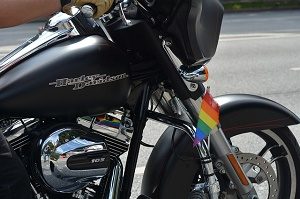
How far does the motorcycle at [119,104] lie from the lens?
6.62 ft

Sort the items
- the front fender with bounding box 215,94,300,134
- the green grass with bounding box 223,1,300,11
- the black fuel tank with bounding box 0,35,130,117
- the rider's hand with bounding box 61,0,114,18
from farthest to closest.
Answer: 1. the green grass with bounding box 223,1,300,11
2. the front fender with bounding box 215,94,300,134
3. the black fuel tank with bounding box 0,35,130,117
4. the rider's hand with bounding box 61,0,114,18

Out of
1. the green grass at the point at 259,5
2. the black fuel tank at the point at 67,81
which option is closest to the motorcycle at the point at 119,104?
the black fuel tank at the point at 67,81

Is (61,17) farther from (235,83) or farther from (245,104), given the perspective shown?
(235,83)

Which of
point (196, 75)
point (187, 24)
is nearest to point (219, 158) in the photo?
point (196, 75)

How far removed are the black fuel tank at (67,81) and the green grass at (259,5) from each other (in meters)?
20.2

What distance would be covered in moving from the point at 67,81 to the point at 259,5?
848 inches

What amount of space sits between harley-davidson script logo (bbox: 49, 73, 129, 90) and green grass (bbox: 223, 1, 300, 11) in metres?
20.2

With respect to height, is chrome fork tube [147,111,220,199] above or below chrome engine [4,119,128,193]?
below

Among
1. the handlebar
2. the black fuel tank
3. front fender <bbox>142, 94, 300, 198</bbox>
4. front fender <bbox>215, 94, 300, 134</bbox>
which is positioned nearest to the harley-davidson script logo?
the black fuel tank

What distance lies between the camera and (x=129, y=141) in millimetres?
2291

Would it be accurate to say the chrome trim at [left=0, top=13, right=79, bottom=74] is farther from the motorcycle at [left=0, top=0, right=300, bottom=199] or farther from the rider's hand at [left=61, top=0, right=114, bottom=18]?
the rider's hand at [left=61, top=0, right=114, bottom=18]

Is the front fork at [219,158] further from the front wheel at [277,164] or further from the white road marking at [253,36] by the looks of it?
the white road marking at [253,36]

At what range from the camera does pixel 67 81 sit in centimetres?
201

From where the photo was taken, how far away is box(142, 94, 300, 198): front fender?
2.45m
